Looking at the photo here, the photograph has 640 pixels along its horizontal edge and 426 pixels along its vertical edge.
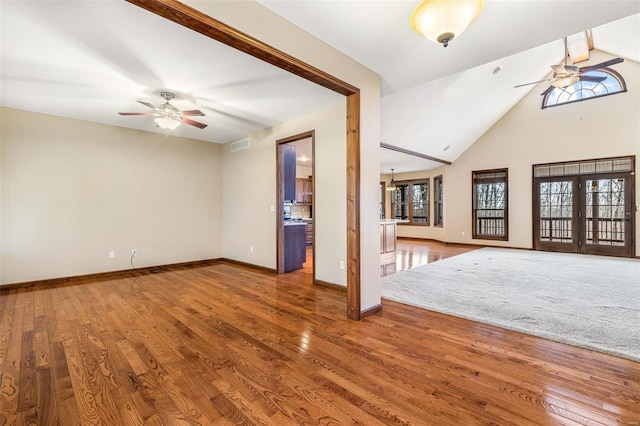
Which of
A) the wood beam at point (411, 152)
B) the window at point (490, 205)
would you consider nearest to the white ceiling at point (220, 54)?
the wood beam at point (411, 152)

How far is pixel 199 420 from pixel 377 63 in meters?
3.22

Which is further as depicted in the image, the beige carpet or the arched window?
the arched window

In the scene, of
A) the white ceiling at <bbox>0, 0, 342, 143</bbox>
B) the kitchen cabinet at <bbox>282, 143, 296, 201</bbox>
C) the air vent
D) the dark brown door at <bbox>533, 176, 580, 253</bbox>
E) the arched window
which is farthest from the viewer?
the dark brown door at <bbox>533, 176, 580, 253</bbox>

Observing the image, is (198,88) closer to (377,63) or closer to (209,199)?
(377,63)

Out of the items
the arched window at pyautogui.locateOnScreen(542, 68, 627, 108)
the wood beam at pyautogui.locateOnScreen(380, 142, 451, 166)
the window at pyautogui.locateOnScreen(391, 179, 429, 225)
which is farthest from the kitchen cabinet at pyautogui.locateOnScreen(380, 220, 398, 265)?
the arched window at pyautogui.locateOnScreen(542, 68, 627, 108)

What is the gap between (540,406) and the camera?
1.59m

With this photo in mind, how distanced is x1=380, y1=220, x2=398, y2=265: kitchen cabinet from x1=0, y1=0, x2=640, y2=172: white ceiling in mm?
2796

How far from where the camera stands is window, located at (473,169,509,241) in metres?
8.03

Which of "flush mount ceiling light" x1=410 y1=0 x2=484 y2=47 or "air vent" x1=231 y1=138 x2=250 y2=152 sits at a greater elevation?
"air vent" x1=231 y1=138 x2=250 y2=152

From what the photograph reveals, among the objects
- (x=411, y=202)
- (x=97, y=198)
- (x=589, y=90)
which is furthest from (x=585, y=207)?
(x=97, y=198)

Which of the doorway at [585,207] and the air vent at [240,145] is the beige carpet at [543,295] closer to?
the doorway at [585,207]

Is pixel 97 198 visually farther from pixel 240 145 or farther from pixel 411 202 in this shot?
pixel 411 202

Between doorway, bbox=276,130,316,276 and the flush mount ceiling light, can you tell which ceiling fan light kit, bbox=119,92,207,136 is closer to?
doorway, bbox=276,130,316,276

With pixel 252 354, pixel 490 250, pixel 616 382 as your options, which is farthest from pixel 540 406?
pixel 490 250
